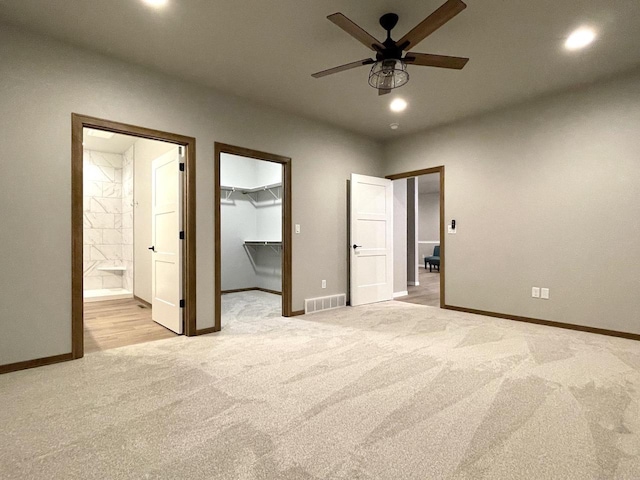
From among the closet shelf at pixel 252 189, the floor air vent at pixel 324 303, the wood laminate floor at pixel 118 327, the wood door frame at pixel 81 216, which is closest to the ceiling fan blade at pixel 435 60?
the wood door frame at pixel 81 216

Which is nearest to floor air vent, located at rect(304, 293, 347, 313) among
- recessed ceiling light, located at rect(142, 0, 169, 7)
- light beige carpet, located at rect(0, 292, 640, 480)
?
light beige carpet, located at rect(0, 292, 640, 480)

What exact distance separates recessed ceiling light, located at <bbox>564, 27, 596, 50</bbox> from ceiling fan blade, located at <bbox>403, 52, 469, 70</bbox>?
100cm

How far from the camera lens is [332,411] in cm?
194

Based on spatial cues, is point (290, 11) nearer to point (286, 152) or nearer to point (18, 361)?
point (286, 152)

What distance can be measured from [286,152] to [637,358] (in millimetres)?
4007

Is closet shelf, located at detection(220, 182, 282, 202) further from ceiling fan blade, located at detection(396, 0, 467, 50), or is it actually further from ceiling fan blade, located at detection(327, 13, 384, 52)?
ceiling fan blade, located at detection(396, 0, 467, 50)

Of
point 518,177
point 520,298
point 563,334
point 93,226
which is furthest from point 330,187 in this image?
point 93,226

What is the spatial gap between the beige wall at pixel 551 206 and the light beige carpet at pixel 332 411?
660 mm

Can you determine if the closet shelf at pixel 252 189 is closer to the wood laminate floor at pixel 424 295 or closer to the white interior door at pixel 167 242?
the white interior door at pixel 167 242

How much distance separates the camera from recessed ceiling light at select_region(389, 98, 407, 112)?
13.3ft

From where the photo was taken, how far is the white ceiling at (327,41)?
2.41 meters

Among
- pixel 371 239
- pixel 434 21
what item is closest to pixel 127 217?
pixel 371 239

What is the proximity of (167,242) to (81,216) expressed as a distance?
998mm

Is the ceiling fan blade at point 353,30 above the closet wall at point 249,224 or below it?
above
